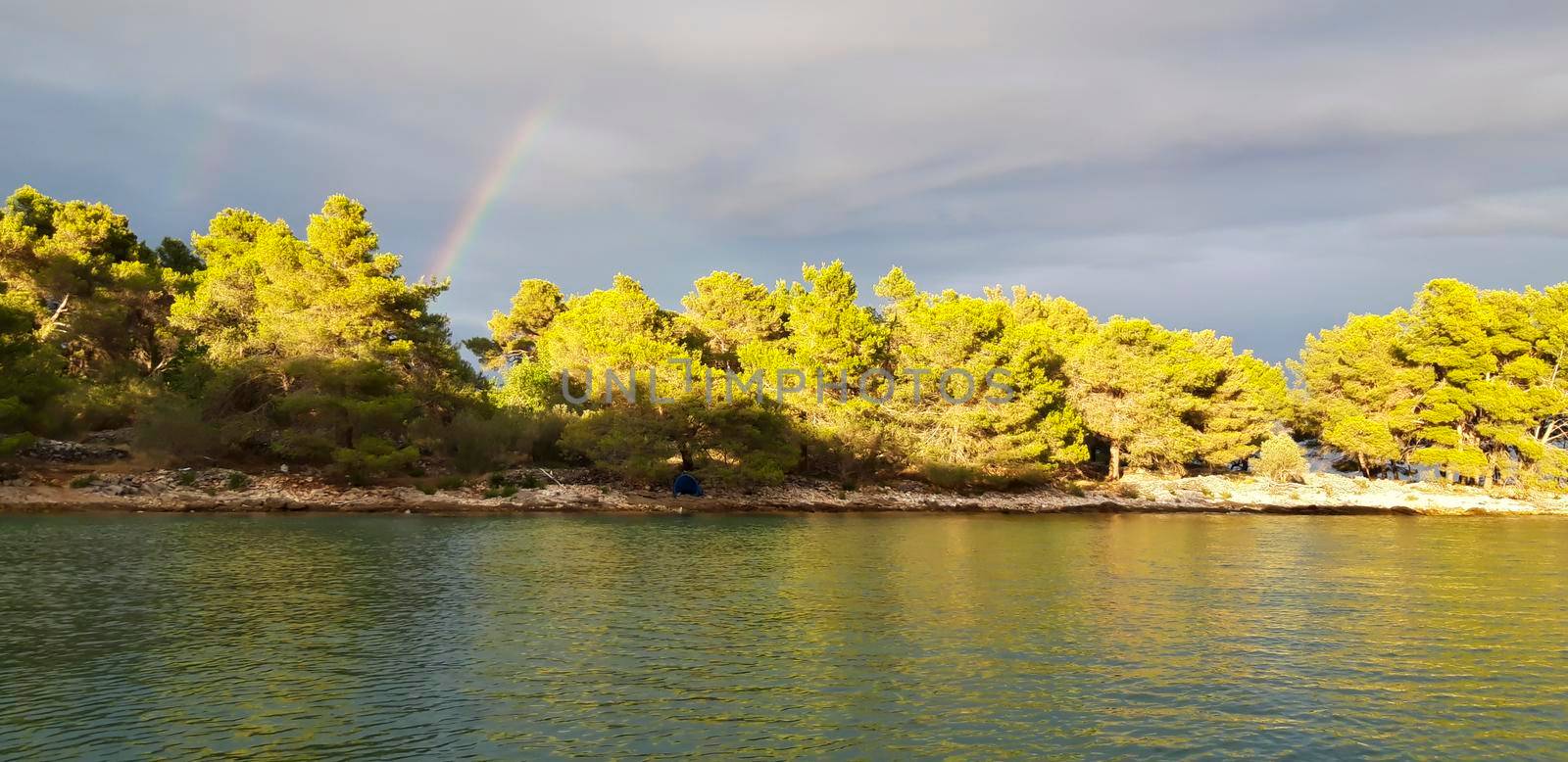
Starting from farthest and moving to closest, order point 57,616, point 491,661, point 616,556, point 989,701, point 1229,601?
point 616,556 < point 1229,601 < point 57,616 < point 491,661 < point 989,701

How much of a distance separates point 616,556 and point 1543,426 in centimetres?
7640

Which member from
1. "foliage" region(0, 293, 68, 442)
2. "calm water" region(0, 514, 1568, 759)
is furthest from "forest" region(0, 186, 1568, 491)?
"calm water" region(0, 514, 1568, 759)

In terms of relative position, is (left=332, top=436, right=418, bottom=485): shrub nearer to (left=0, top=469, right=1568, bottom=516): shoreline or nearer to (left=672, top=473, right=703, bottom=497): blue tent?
(left=0, top=469, right=1568, bottom=516): shoreline

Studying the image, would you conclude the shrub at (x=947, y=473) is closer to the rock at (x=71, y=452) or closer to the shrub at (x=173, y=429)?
the shrub at (x=173, y=429)

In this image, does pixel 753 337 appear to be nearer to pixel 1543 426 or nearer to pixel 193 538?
pixel 193 538

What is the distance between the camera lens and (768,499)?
6022 cm

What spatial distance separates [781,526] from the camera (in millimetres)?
48625

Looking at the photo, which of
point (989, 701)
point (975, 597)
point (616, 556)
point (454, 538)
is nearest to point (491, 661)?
point (989, 701)

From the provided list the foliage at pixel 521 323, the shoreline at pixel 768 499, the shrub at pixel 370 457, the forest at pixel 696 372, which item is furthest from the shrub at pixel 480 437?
the foliage at pixel 521 323

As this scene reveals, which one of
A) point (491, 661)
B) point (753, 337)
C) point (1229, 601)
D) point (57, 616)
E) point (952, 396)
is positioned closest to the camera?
point (491, 661)

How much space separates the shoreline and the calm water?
1192 centimetres

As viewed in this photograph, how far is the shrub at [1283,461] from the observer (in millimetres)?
73625

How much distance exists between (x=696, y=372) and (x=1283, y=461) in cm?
5023

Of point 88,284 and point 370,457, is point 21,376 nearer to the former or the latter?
point 88,284
